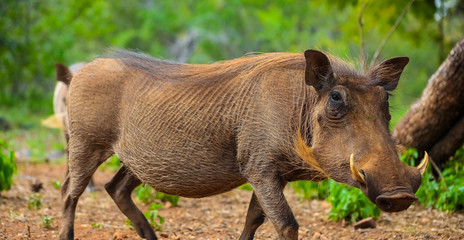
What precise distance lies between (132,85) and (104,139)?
0.42 meters

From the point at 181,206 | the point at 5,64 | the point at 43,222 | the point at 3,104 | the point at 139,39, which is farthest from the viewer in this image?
the point at 139,39

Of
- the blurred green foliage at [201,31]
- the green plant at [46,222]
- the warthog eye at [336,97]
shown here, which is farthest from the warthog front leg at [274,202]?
the green plant at [46,222]

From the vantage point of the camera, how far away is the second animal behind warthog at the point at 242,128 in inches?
113

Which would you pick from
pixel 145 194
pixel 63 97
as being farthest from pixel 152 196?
pixel 63 97

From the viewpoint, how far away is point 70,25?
1680cm

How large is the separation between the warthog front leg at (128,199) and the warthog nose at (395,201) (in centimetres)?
207

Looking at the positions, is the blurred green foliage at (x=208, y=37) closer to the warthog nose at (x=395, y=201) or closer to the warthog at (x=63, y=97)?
the warthog at (x=63, y=97)

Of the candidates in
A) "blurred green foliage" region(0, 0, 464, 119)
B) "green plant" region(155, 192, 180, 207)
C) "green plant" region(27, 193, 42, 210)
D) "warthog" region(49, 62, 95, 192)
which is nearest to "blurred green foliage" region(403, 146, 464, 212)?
"blurred green foliage" region(0, 0, 464, 119)

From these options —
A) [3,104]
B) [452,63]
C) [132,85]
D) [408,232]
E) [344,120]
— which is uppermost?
[452,63]

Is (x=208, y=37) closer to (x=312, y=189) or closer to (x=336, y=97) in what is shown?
(x=312, y=189)

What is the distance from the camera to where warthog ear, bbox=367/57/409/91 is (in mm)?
3137

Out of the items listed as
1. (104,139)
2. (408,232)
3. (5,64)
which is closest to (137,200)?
(104,139)

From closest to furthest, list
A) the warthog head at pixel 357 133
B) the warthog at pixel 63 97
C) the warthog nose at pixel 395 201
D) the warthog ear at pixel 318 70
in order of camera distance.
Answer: the warthog nose at pixel 395 201 < the warthog head at pixel 357 133 < the warthog ear at pixel 318 70 < the warthog at pixel 63 97

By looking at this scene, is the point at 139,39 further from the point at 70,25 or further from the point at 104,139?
the point at 104,139
